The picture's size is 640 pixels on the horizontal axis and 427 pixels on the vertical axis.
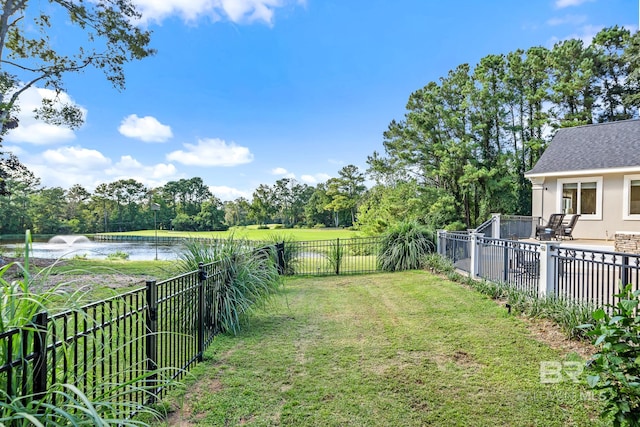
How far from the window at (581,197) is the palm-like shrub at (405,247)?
21.2 ft

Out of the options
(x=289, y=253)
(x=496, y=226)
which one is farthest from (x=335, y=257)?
(x=496, y=226)

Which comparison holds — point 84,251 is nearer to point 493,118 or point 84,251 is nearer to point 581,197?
point 581,197

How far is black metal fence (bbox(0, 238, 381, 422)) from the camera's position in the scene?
1.59 meters

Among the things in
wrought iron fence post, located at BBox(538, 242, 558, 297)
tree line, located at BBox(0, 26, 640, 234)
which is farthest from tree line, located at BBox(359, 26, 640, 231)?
wrought iron fence post, located at BBox(538, 242, 558, 297)

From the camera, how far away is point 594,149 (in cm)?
1327

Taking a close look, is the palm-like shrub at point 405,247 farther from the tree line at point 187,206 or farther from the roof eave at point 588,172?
the tree line at point 187,206


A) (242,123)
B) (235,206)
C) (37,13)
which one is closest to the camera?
(37,13)

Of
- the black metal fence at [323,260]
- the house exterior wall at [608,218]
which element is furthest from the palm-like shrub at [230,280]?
the house exterior wall at [608,218]

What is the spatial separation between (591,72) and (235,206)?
48.3 metres

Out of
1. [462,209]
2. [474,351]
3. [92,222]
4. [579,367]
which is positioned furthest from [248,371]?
Result: [92,222]

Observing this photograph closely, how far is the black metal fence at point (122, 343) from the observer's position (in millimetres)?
1591

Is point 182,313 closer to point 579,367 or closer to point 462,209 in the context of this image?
point 579,367

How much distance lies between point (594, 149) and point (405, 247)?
374 inches

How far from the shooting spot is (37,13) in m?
12.0
